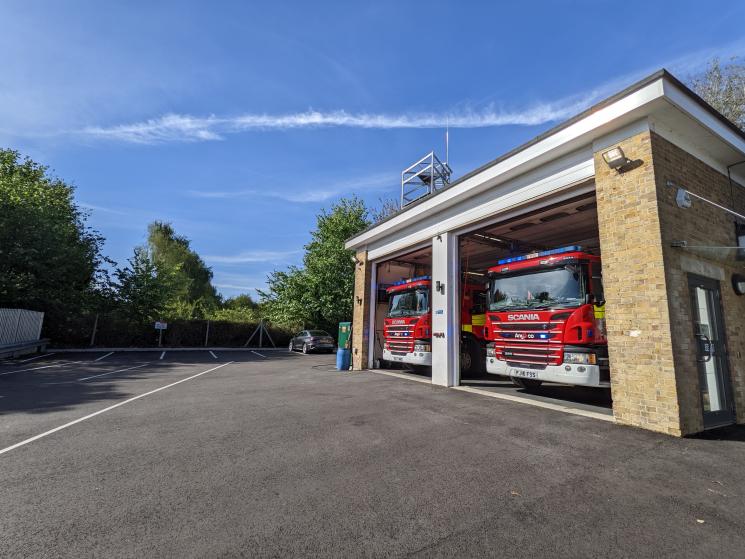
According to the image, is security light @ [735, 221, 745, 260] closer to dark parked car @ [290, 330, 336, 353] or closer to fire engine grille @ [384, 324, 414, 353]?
fire engine grille @ [384, 324, 414, 353]

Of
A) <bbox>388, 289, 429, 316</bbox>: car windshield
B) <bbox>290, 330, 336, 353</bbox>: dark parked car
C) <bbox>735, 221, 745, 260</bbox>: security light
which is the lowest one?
<bbox>290, 330, 336, 353</bbox>: dark parked car

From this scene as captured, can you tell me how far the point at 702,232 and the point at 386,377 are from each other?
309 inches

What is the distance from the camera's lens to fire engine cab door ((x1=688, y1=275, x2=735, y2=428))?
5.46m

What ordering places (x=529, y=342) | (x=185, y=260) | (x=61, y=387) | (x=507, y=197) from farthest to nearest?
(x=185, y=260) → (x=61, y=387) → (x=507, y=197) → (x=529, y=342)

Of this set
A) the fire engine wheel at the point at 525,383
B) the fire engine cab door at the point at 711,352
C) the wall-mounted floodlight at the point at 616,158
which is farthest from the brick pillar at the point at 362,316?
the fire engine cab door at the point at 711,352

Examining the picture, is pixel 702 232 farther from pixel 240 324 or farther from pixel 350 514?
pixel 240 324

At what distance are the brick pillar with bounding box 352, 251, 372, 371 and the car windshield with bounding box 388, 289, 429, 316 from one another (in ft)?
5.42

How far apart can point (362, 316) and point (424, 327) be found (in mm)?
3505

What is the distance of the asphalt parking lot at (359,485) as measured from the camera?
2.39 metres

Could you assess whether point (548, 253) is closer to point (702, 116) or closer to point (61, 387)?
point (702, 116)

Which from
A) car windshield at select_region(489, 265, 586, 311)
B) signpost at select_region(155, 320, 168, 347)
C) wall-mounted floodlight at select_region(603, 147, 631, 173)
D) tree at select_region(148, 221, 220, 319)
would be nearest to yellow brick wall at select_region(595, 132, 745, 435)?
wall-mounted floodlight at select_region(603, 147, 631, 173)

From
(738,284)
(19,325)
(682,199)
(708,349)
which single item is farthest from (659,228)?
(19,325)

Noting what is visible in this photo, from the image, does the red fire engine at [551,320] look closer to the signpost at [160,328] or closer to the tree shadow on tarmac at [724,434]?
the tree shadow on tarmac at [724,434]

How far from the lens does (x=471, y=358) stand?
1048 cm
